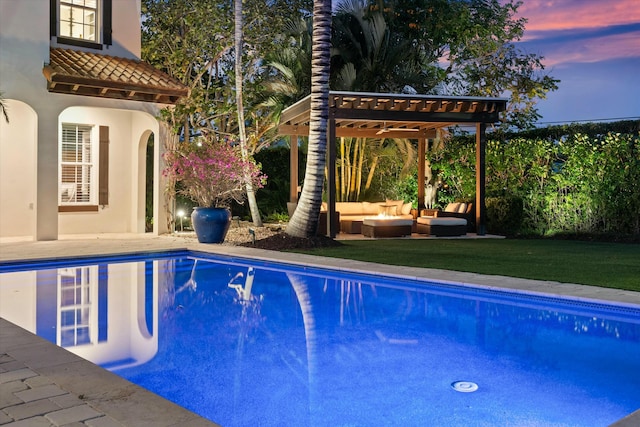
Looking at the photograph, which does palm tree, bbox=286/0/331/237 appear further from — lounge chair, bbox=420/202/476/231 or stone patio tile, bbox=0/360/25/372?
stone patio tile, bbox=0/360/25/372

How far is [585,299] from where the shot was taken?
23.3 ft

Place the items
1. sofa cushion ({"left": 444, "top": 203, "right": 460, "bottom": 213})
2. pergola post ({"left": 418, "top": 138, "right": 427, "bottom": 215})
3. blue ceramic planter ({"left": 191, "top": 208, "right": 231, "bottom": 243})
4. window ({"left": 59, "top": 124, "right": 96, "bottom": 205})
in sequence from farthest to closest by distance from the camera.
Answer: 1. pergola post ({"left": 418, "top": 138, "right": 427, "bottom": 215})
2. sofa cushion ({"left": 444, "top": 203, "right": 460, "bottom": 213})
3. window ({"left": 59, "top": 124, "right": 96, "bottom": 205})
4. blue ceramic planter ({"left": 191, "top": 208, "right": 231, "bottom": 243})

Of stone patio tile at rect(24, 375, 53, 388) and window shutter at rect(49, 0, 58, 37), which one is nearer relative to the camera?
stone patio tile at rect(24, 375, 53, 388)

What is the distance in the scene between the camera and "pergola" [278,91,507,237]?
1472cm

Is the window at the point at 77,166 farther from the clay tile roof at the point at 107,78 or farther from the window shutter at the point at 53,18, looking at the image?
the window shutter at the point at 53,18

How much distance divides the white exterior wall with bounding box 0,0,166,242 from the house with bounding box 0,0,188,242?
0.07 feet

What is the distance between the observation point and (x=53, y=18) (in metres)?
14.2

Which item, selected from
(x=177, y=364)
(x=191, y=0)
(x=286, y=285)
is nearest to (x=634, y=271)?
(x=286, y=285)

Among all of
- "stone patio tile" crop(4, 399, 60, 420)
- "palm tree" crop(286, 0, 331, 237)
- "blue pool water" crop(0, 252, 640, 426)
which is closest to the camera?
"stone patio tile" crop(4, 399, 60, 420)

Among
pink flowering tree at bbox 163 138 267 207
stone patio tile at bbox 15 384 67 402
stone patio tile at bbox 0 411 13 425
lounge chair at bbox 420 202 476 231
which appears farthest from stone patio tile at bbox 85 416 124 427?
lounge chair at bbox 420 202 476 231

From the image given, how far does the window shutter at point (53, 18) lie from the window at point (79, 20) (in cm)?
30

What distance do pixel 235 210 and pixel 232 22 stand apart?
6.17 m

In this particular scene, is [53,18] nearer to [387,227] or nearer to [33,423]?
[387,227]

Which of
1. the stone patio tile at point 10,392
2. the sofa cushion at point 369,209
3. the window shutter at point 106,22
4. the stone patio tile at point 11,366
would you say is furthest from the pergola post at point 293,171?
the stone patio tile at point 10,392
